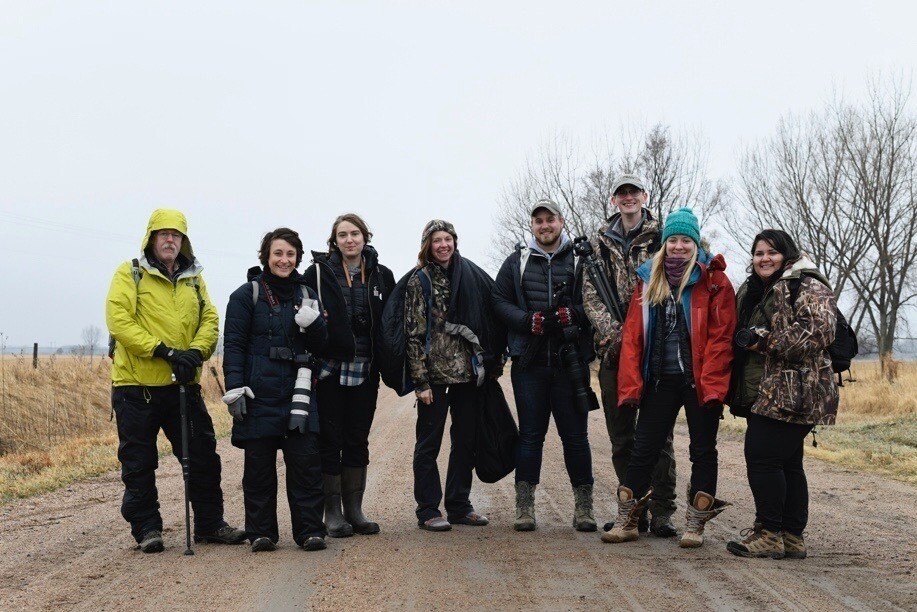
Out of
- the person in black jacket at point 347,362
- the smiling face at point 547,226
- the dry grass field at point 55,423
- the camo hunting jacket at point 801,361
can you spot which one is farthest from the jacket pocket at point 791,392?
the dry grass field at point 55,423

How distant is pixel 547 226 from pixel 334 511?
8.68ft

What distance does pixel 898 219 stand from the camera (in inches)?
1137

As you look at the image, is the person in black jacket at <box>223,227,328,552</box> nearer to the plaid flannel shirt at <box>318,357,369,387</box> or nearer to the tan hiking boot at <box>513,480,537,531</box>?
the plaid flannel shirt at <box>318,357,369,387</box>

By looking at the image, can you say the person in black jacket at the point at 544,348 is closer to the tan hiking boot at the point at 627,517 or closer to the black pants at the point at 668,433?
the tan hiking boot at the point at 627,517

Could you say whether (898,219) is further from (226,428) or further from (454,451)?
(454,451)

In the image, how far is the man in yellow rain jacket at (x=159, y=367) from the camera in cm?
592

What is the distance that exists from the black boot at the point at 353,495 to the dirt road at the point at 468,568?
228 mm

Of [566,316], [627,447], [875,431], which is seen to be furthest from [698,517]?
[875,431]

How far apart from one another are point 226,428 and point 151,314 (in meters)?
9.35

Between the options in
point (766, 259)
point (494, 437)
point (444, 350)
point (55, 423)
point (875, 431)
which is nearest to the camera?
point (766, 259)

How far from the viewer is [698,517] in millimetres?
5770

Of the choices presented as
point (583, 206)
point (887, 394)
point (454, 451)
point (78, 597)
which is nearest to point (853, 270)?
point (583, 206)

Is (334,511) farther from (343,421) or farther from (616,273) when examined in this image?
(616,273)

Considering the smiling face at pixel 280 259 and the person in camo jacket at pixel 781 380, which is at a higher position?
the smiling face at pixel 280 259
